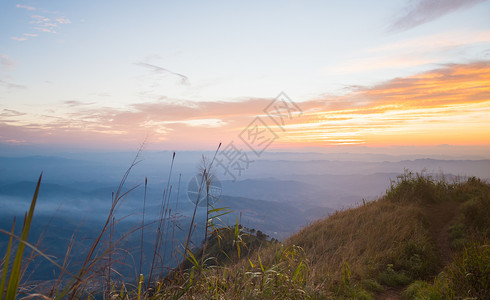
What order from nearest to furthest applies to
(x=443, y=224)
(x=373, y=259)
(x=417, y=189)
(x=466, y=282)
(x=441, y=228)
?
(x=466, y=282) → (x=373, y=259) → (x=441, y=228) → (x=443, y=224) → (x=417, y=189)

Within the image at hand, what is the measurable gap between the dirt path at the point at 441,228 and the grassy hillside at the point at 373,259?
16mm

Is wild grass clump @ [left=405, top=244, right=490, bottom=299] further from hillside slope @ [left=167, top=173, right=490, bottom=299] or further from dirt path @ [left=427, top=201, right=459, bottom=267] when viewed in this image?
dirt path @ [left=427, top=201, right=459, bottom=267]

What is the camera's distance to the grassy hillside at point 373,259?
329 cm

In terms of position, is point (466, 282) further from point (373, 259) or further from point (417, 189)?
point (417, 189)

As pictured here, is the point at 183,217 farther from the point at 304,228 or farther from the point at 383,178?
the point at 383,178

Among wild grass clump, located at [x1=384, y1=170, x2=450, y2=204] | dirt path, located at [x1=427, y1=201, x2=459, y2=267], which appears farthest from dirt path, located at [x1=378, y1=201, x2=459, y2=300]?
wild grass clump, located at [x1=384, y1=170, x2=450, y2=204]

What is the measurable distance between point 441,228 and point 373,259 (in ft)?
11.9

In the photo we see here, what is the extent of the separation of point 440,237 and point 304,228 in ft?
12.6

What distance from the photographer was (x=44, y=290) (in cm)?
237

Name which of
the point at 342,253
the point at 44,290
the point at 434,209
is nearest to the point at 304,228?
the point at 342,253

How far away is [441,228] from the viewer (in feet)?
25.2

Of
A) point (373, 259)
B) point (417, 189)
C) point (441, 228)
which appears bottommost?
point (441, 228)

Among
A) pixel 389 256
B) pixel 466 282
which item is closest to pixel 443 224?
pixel 389 256

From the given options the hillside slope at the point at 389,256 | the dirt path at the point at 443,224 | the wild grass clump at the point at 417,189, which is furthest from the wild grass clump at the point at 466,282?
the wild grass clump at the point at 417,189
